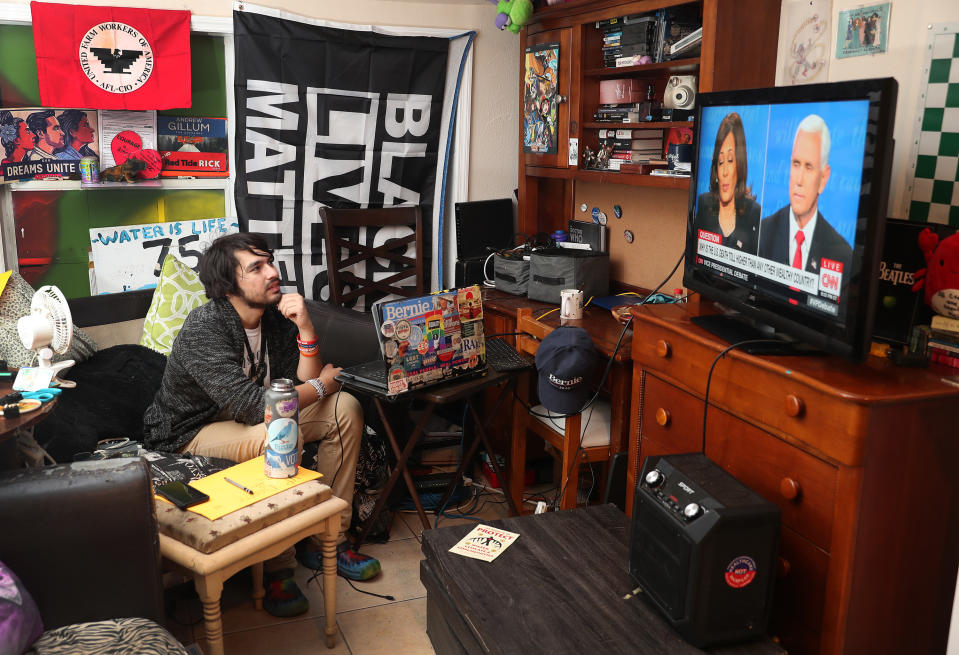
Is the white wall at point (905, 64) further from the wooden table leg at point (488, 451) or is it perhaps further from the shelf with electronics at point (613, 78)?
the wooden table leg at point (488, 451)

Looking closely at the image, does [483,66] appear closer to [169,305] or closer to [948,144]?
[169,305]

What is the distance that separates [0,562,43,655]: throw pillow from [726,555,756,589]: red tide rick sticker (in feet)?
4.54

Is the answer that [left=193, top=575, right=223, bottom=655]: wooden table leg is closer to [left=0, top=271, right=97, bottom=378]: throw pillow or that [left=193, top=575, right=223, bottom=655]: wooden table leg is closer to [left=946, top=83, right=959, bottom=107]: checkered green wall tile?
[left=0, top=271, right=97, bottom=378]: throw pillow

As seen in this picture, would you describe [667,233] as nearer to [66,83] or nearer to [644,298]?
[644,298]

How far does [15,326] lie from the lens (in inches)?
112

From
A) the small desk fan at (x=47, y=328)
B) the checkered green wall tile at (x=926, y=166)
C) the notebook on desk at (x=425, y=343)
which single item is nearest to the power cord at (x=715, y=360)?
the checkered green wall tile at (x=926, y=166)

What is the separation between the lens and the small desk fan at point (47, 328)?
7.23 feet

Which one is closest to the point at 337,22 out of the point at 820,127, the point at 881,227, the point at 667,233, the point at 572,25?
the point at 572,25

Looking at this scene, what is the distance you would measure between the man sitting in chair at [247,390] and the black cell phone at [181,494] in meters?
0.44

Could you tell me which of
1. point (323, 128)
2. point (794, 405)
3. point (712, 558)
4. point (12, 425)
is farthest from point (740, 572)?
point (323, 128)

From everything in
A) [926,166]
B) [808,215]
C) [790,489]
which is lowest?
[790,489]

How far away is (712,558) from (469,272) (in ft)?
7.50

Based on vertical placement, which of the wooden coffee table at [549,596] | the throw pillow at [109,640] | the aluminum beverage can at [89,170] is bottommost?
the throw pillow at [109,640]

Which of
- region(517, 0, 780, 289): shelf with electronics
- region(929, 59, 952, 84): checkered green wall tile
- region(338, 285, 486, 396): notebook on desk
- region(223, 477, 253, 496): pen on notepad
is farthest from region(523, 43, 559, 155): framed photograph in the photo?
region(223, 477, 253, 496): pen on notepad
